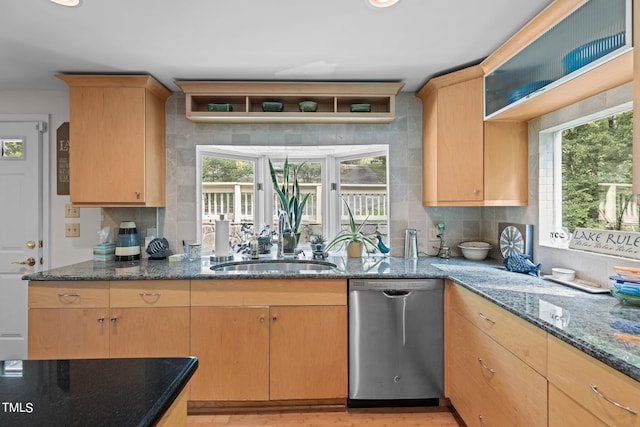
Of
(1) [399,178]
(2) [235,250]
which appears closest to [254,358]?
(2) [235,250]

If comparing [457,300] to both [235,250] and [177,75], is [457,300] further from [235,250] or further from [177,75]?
[177,75]

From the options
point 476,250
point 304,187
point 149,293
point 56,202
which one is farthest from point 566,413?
point 56,202

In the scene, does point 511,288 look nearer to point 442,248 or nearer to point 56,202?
point 442,248

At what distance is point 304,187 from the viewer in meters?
3.10

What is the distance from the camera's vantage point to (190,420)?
212 cm

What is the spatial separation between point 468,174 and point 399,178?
0.60m

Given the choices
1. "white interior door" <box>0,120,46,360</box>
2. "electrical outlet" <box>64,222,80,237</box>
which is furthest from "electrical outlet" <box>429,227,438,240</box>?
"white interior door" <box>0,120,46,360</box>

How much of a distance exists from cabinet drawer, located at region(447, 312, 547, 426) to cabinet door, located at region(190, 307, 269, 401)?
115cm

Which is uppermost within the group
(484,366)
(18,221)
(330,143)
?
(330,143)

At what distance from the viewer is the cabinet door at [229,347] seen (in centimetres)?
213

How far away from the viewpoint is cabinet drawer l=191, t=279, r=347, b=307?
214 cm

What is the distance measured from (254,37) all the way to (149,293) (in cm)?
166

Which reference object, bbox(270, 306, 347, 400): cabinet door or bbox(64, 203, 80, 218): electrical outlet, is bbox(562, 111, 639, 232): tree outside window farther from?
bbox(64, 203, 80, 218): electrical outlet

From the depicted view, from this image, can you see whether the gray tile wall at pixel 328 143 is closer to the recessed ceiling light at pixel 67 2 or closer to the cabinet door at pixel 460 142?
the cabinet door at pixel 460 142
